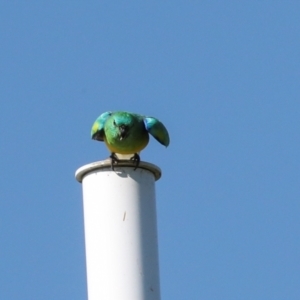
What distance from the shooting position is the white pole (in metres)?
9.83

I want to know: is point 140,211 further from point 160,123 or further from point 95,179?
point 160,123

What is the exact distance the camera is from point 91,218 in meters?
10.1

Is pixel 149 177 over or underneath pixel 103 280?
over

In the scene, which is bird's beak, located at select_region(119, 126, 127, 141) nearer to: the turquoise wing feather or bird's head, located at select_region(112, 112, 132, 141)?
bird's head, located at select_region(112, 112, 132, 141)

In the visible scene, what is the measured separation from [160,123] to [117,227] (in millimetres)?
2166

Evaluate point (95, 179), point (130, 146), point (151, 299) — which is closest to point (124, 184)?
point (95, 179)

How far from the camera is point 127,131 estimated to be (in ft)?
39.0

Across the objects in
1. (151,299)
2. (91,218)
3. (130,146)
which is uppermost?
(130,146)

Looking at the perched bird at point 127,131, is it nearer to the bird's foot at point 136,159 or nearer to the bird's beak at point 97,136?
the bird's beak at point 97,136

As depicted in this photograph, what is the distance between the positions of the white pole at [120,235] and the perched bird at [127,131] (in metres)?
1.43

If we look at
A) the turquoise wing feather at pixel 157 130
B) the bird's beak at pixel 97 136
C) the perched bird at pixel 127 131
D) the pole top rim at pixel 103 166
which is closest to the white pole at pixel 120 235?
the pole top rim at pixel 103 166

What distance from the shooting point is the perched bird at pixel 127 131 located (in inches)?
467

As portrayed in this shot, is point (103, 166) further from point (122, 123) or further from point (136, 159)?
point (122, 123)

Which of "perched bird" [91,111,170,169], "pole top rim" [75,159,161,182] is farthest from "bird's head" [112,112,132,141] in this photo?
"pole top rim" [75,159,161,182]
